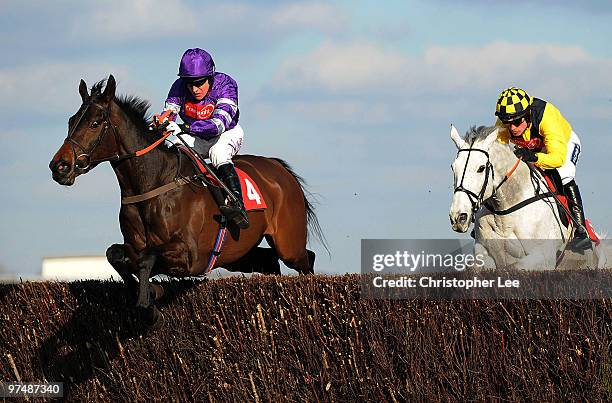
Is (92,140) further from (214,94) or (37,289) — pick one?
(37,289)

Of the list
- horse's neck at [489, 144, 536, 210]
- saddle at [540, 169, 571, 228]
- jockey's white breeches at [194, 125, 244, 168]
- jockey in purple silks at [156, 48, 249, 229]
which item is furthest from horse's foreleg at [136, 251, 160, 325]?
saddle at [540, 169, 571, 228]

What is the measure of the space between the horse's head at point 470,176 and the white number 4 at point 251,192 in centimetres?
151

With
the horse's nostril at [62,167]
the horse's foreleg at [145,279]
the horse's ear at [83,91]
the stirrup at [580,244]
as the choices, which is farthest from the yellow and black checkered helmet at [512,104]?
the horse's nostril at [62,167]

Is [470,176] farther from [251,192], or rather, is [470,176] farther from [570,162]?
[251,192]

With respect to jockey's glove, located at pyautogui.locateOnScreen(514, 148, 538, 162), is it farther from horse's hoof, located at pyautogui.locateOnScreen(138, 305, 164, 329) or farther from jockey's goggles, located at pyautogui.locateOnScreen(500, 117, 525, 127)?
horse's hoof, located at pyautogui.locateOnScreen(138, 305, 164, 329)

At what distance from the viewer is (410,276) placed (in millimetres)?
5816

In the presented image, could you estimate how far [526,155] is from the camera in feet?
24.4

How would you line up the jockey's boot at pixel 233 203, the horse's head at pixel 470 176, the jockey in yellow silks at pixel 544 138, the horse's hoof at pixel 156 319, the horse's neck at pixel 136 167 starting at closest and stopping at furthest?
1. the horse's hoof at pixel 156 319
2. the horse's neck at pixel 136 167
3. the jockey's boot at pixel 233 203
4. the horse's head at pixel 470 176
5. the jockey in yellow silks at pixel 544 138

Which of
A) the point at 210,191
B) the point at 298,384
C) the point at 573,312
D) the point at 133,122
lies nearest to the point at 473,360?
the point at 573,312

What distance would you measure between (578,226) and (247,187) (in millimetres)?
2669

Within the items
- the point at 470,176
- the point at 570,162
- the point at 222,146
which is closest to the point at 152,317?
the point at 222,146

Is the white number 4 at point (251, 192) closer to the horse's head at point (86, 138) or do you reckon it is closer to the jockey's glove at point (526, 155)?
the horse's head at point (86, 138)

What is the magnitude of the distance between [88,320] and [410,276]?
3.02m

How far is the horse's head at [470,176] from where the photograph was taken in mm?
7191
